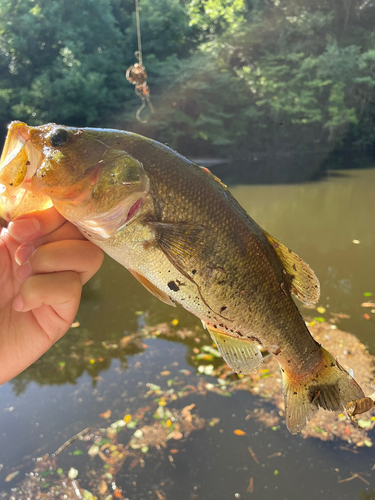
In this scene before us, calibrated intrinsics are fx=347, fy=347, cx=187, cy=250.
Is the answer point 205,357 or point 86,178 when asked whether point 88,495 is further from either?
point 86,178

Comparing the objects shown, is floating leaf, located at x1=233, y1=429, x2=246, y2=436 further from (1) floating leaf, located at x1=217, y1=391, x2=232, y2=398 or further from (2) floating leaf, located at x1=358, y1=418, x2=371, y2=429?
(2) floating leaf, located at x1=358, y1=418, x2=371, y2=429

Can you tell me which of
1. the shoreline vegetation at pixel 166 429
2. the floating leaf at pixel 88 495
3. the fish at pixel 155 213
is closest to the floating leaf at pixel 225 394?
the shoreline vegetation at pixel 166 429

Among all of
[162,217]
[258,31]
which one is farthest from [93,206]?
[258,31]

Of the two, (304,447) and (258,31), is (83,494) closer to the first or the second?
(304,447)

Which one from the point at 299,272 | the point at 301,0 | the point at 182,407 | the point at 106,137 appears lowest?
the point at 182,407

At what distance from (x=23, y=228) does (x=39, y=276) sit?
180mm

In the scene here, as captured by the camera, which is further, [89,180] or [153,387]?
[153,387]

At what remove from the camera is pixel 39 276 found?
1.21 metres

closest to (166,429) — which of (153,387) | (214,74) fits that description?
(153,387)

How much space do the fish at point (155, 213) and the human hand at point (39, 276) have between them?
8cm

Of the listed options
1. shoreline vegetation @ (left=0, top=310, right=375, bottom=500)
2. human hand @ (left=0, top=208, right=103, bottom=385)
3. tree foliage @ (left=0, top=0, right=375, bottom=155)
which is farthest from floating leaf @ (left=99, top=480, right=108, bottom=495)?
tree foliage @ (left=0, top=0, right=375, bottom=155)

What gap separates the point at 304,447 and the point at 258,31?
28303 mm

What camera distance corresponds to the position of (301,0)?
25.8 m

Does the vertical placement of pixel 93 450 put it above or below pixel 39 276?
below
